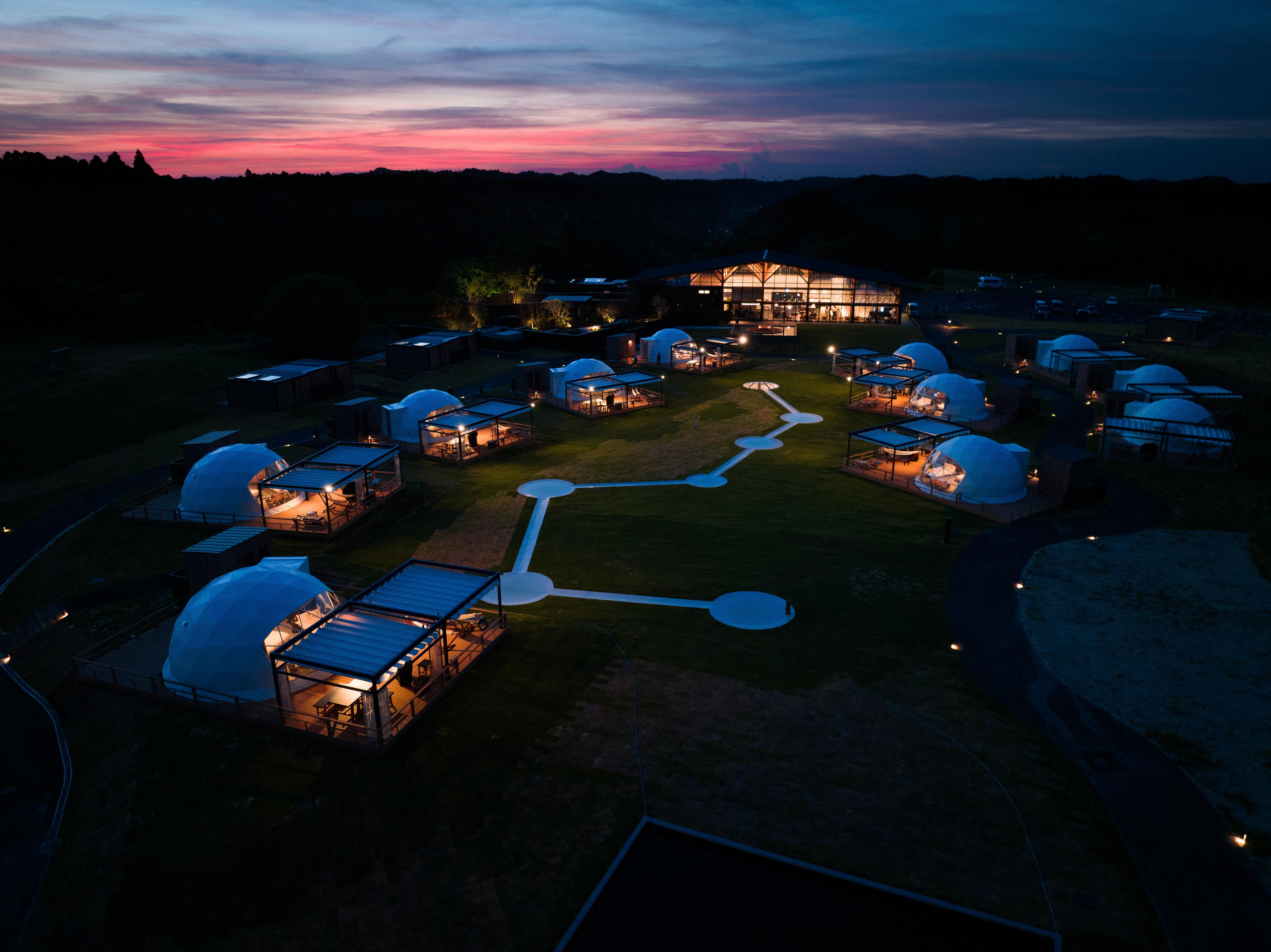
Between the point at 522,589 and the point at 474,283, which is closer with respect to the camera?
the point at 522,589

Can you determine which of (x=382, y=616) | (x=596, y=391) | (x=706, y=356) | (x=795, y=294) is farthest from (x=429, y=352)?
A: (x=382, y=616)

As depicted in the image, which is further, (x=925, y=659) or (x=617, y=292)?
(x=617, y=292)

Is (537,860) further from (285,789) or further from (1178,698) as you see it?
(1178,698)

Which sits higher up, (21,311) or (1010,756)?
(21,311)

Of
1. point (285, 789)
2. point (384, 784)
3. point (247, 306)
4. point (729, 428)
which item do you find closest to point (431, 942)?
point (384, 784)

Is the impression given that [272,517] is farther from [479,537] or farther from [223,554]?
[479,537]

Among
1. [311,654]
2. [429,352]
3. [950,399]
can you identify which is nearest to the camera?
[311,654]

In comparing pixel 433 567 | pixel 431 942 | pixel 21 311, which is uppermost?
pixel 21 311
